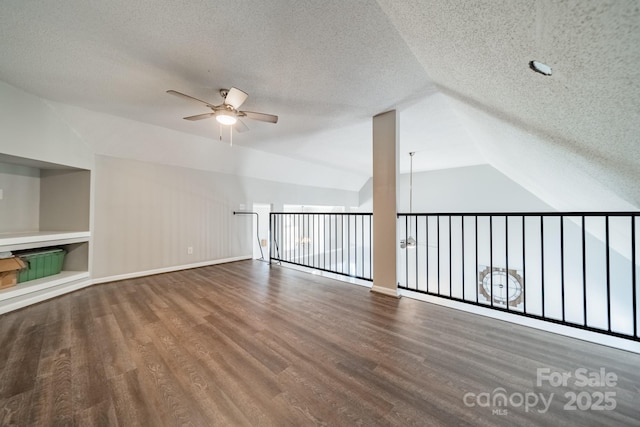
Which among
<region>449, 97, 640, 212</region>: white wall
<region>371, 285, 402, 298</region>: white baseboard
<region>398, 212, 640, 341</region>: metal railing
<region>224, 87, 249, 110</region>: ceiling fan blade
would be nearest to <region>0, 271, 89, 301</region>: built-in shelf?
<region>224, 87, 249, 110</region>: ceiling fan blade

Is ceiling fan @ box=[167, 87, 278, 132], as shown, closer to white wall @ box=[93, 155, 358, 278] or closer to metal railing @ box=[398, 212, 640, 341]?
white wall @ box=[93, 155, 358, 278]

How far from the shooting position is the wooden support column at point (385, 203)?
269 cm

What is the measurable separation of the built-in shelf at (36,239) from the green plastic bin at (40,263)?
0.28m

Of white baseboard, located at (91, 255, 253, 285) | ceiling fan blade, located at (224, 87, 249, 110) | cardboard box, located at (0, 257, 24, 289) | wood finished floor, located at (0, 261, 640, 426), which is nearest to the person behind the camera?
wood finished floor, located at (0, 261, 640, 426)

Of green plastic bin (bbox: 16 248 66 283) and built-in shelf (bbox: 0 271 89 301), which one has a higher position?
green plastic bin (bbox: 16 248 66 283)

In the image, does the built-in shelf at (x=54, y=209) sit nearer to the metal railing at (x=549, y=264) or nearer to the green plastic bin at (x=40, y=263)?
the green plastic bin at (x=40, y=263)

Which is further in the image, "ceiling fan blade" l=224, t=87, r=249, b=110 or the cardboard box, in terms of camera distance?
the cardboard box

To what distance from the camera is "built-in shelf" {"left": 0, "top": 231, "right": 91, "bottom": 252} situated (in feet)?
7.48

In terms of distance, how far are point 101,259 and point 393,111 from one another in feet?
14.7

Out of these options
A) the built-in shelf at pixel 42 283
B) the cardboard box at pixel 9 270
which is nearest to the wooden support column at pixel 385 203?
the built-in shelf at pixel 42 283

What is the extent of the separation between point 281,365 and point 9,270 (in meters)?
3.26

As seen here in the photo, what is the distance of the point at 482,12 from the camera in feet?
3.44

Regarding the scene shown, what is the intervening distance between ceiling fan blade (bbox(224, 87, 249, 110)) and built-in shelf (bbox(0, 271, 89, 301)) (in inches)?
118

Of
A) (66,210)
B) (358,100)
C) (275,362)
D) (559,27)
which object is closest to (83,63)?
(66,210)
